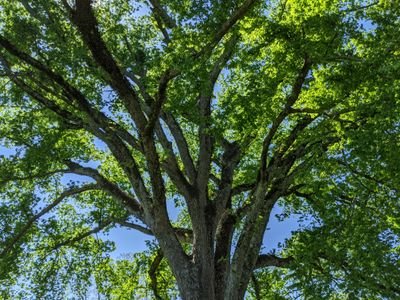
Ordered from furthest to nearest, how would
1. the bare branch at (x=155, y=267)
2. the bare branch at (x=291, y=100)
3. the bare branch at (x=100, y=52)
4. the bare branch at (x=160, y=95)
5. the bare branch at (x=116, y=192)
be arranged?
the bare branch at (x=155, y=267) < the bare branch at (x=116, y=192) < the bare branch at (x=291, y=100) < the bare branch at (x=160, y=95) < the bare branch at (x=100, y=52)

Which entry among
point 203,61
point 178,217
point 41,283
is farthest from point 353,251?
point 178,217

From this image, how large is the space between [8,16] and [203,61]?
7.14m

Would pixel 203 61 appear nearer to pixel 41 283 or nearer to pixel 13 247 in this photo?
pixel 13 247

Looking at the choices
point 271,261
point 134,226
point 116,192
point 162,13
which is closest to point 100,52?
point 116,192

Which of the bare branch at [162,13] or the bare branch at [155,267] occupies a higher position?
the bare branch at [162,13]

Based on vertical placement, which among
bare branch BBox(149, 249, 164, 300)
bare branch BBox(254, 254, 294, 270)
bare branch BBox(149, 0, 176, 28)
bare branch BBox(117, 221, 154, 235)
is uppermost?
bare branch BBox(149, 0, 176, 28)

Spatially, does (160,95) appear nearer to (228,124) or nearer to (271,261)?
(228,124)

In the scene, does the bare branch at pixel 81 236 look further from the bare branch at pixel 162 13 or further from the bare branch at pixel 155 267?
the bare branch at pixel 162 13

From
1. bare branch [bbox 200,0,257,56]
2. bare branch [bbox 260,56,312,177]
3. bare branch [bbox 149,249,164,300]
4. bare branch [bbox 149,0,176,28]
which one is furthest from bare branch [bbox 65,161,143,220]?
bare branch [bbox 149,0,176,28]

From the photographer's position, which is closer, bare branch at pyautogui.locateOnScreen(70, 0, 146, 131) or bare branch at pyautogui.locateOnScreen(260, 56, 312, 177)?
bare branch at pyautogui.locateOnScreen(70, 0, 146, 131)

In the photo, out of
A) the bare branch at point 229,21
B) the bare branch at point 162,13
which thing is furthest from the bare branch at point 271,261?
the bare branch at point 162,13

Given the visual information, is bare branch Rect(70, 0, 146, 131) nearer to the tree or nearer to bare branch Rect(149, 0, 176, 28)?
the tree

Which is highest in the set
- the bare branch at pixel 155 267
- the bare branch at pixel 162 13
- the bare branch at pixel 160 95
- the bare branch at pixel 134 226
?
the bare branch at pixel 162 13

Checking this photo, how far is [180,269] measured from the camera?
36.6 ft
